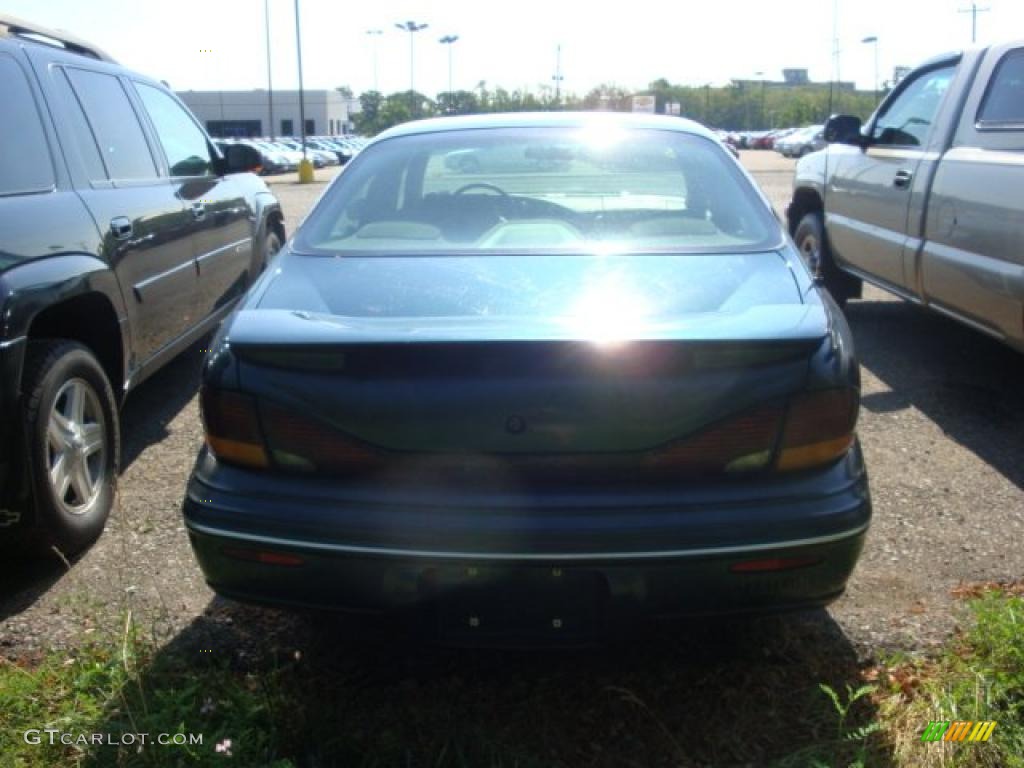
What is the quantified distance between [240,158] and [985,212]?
13.1 feet

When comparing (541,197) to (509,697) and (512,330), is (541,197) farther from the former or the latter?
(509,697)

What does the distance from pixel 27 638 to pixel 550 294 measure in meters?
1.89

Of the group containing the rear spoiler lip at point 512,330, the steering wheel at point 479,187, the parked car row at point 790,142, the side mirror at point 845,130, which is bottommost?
the rear spoiler lip at point 512,330

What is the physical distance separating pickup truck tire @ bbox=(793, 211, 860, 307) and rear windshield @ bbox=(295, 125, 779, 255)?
3889 millimetres

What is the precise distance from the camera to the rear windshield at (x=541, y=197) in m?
3.34

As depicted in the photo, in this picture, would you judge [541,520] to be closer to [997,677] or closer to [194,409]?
[997,677]

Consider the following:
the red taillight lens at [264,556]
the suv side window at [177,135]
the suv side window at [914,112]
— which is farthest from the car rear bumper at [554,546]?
the suv side window at [914,112]

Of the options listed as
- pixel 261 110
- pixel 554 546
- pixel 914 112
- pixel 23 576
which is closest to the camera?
pixel 554 546

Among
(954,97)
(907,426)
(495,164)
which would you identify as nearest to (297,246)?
(495,164)

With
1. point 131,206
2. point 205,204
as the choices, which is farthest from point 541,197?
point 205,204

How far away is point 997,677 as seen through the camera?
273 cm

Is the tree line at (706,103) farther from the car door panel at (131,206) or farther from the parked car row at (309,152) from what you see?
the car door panel at (131,206)

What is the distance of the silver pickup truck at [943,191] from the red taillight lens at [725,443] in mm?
2710

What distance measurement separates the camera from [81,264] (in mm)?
3744
